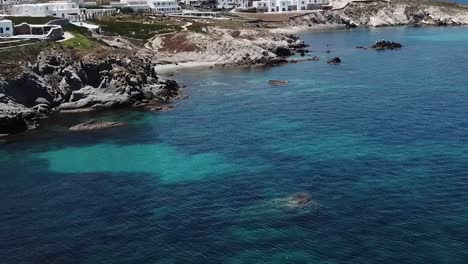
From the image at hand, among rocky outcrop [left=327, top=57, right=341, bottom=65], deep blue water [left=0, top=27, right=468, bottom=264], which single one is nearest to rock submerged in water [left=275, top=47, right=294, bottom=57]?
rocky outcrop [left=327, top=57, right=341, bottom=65]

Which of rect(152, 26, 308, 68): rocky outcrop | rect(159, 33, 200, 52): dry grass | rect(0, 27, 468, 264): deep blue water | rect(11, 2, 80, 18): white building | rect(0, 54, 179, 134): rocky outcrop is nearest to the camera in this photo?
rect(0, 27, 468, 264): deep blue water

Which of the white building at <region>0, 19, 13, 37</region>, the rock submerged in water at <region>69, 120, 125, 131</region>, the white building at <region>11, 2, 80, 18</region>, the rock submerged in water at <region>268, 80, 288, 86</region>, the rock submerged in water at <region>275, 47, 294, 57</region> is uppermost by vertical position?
the white building at <region>11, 2, 80, 18</region>

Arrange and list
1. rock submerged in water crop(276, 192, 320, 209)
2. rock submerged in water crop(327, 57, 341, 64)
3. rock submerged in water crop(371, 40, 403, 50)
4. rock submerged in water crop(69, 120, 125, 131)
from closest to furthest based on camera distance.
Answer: rock submerged in water crop(276, 192, 320, 209) → rock submerged in water crop(69, 120, 125, 131) → rock submerged in water crop(327, 57, 341, 64) → rock submerged in water crop(371, 40, 403, 50)

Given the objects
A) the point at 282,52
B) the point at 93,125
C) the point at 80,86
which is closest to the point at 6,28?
the point at 80,86

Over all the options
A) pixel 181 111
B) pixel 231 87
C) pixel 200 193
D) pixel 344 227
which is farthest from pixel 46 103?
pixel 344 227

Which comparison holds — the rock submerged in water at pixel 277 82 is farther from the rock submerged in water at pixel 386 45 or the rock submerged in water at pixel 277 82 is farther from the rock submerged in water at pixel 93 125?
the rock submerged in water at pixel 386 45

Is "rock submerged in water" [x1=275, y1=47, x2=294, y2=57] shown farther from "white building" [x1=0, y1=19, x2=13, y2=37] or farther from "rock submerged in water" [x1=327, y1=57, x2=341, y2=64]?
"white building" [x1=0, y1=19, x2=13, y2=37]

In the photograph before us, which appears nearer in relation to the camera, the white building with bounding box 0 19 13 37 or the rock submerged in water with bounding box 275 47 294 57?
the white building with bounding box 0 19 13 37
